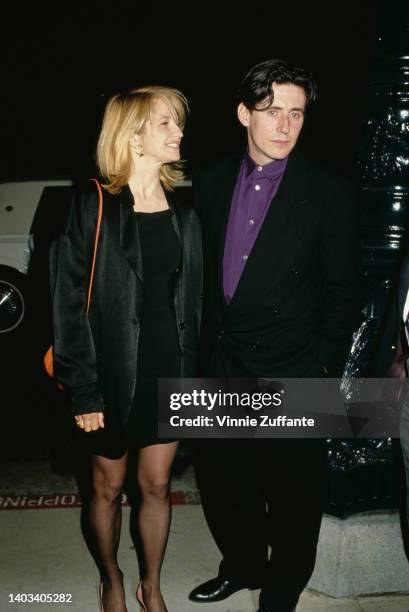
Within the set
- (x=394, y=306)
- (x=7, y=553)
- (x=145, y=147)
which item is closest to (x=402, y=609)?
(x=394, y=306)

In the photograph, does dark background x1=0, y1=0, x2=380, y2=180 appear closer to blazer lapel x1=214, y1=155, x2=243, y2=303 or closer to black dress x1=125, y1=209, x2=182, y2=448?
blazer lapel x1=214, y1=155, x2=243, y2=303

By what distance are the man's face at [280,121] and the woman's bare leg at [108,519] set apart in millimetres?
1309

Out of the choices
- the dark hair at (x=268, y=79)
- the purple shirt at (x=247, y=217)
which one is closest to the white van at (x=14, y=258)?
the purple shirt at (x=247, y=217)

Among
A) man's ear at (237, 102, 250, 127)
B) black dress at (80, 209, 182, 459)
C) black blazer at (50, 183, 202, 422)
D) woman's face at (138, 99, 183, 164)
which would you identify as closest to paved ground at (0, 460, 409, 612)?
black dress at (80, 209, 182, 459)

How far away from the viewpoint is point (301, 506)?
2461mm

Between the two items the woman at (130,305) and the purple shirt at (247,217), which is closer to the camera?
the woman at (130,305)

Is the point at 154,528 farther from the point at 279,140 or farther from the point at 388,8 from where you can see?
the point at 388,8

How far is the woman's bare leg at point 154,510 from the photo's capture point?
7.76 ft

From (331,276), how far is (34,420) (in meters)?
3.68

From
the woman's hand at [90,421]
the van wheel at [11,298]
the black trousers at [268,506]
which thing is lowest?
the van wheel at [11,298]

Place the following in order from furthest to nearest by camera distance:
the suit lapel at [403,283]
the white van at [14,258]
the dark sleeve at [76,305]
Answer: the white van at [14,258], the dark sleeve at [76,305], the suit lapel at [403,283]

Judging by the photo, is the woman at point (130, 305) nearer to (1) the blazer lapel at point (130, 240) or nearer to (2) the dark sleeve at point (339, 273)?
(1) the blazer lapel at point (130, 240)

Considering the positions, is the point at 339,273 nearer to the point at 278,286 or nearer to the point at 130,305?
the point at 278,286

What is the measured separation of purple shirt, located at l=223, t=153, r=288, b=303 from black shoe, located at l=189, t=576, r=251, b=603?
1293 millimetres
